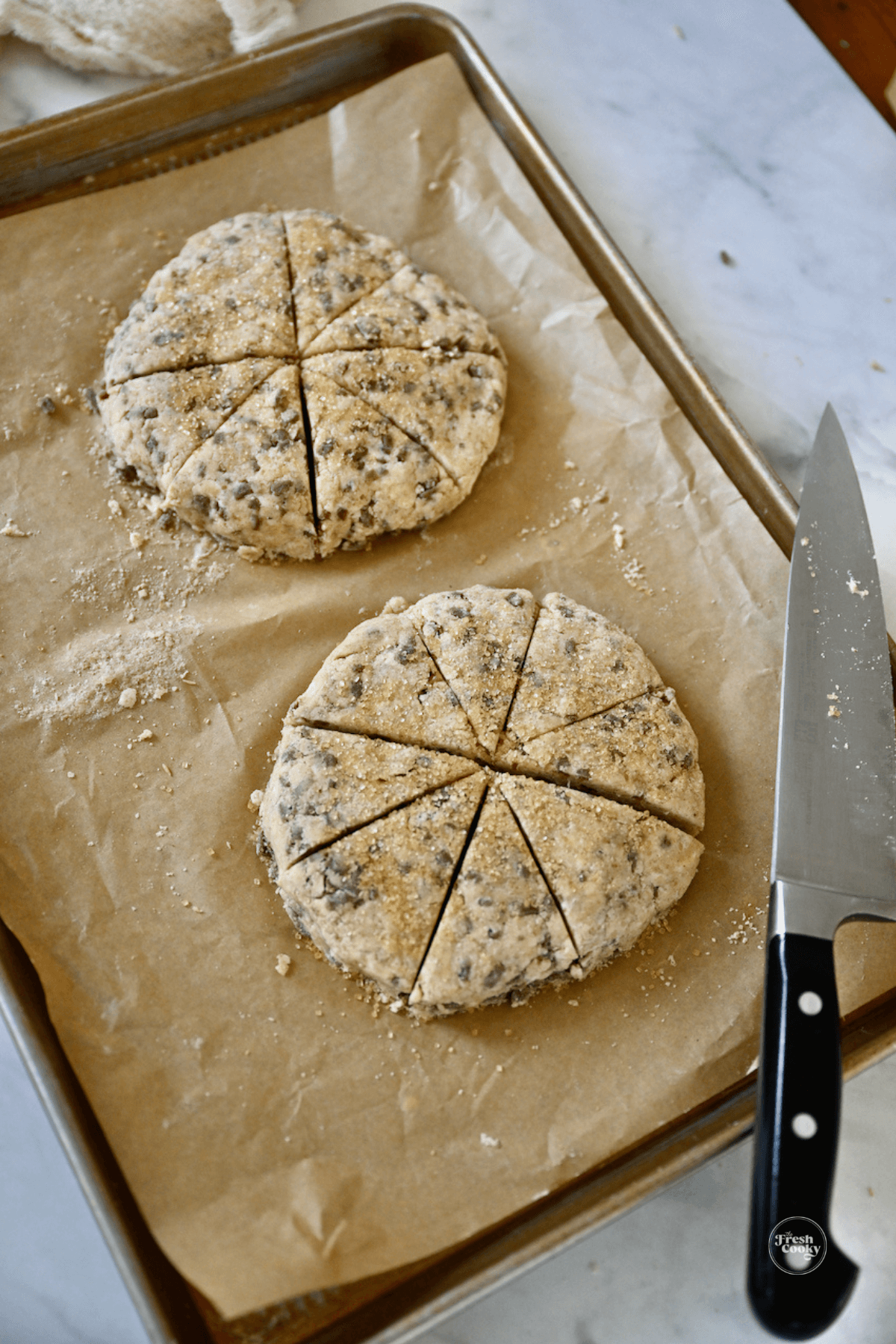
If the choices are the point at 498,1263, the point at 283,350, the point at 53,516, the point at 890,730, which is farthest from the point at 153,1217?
the point at 283,350

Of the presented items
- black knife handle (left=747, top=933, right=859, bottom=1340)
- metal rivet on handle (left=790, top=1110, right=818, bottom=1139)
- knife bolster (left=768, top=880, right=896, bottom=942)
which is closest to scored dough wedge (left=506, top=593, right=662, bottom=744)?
knife bolster (left=768, top=880, right=896, bottom=942)

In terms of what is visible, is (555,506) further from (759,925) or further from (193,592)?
(759,925)

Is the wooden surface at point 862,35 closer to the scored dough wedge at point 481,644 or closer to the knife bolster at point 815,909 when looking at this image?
the scored dough wedge at point 481,644

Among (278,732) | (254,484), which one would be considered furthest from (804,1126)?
(254,484)

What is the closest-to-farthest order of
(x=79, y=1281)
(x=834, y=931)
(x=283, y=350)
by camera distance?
(x=834, y=931) → (x=79, y=1281) → (x=283, y=350)

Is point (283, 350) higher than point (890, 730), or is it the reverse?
point (283, 350)

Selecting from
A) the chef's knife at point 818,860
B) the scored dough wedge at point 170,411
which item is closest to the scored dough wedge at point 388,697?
the scored dough wedge at point 170,411
